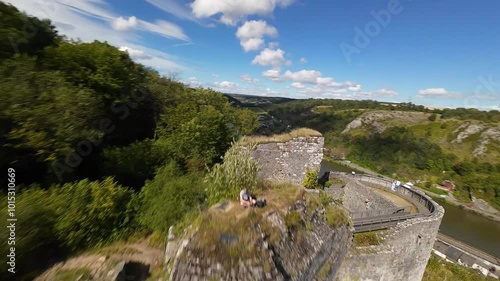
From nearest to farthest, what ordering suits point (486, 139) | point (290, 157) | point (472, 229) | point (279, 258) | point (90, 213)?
point (279, 258) < point (90, 213) < point (290, 157) < point (472, 229) < point (486, 139)

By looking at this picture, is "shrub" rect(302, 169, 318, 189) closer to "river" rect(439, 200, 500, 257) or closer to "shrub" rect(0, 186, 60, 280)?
"shrub" rect(0, 186, 60, 280)

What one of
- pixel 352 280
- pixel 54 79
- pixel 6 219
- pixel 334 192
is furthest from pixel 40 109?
pixel 334 192

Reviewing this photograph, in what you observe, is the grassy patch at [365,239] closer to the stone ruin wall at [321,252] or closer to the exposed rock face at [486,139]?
the stone ruin wall at [321,252]

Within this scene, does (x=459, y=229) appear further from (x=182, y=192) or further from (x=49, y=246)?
(x=49, y=246)

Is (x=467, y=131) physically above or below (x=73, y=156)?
below

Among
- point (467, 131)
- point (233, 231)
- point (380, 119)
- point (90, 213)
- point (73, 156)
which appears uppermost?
point (233, 231)

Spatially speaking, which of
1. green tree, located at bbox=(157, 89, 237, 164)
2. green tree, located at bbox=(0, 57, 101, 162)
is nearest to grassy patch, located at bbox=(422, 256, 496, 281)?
green tree, located at bbox=(157, 89, 237, 164)

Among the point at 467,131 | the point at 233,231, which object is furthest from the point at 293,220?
the point at 467,131

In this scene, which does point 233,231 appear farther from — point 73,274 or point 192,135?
point 192,135
